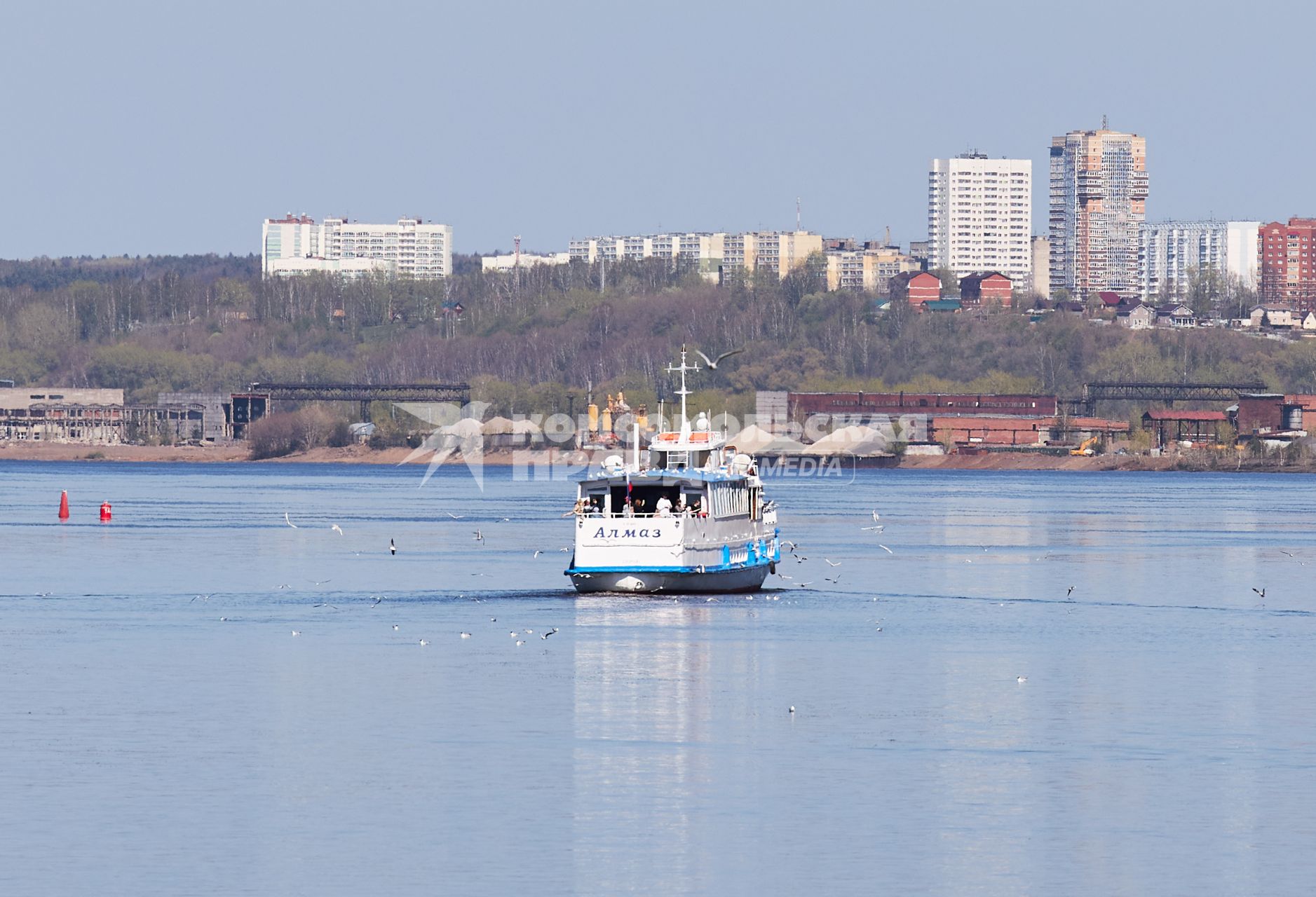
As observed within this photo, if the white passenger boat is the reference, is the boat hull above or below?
below

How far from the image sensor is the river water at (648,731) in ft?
73.8

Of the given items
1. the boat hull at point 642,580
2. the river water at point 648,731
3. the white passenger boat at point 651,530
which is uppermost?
the white passenger boat at point 651,530

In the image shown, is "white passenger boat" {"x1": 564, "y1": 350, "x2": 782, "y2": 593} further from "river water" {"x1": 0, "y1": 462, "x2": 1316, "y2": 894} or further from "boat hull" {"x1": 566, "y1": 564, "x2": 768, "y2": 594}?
"river water" {"x1": 0, "y1": 462, "x2": 1316, "y2": 894}

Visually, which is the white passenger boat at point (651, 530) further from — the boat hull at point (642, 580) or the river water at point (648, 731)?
the river water at point (648, 731)

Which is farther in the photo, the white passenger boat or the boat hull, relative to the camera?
the boat hull

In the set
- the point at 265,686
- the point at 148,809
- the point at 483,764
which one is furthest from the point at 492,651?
the point at 148,809

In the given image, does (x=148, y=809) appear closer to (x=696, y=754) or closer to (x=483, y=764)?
(x=483, y=764)

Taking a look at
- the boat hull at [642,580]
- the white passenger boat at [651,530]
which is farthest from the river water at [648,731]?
the white passenger boat at [651,530]

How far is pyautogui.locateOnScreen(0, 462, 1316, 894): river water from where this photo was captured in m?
22.5

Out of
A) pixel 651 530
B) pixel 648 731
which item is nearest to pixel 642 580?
pixel 651 530

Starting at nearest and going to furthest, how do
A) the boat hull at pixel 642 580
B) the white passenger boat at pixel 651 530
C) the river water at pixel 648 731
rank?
the river water at pixel 648 731 → the white passenger boat at pixel 651 530 → the boat hull at pixel 642 580

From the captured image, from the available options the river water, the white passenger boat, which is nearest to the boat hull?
the white passenger boat

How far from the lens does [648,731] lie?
3075cm

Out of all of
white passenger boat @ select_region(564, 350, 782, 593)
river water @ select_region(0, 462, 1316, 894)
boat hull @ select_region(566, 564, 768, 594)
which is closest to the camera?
river water @ select_region(0, 462, 1316, 894)
